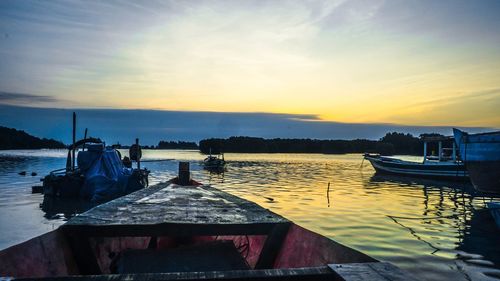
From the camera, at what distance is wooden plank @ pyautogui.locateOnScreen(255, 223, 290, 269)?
5371mm

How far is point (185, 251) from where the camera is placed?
585 centimetres

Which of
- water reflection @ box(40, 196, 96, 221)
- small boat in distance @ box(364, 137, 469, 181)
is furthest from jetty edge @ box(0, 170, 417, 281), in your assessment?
small boat in distance @ box(364, 137, 469, 181)

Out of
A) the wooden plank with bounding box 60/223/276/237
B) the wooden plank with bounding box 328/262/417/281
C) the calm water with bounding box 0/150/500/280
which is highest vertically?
the wooden plank with bounding box 328/262/417/281

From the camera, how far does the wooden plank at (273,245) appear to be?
5.37 metres

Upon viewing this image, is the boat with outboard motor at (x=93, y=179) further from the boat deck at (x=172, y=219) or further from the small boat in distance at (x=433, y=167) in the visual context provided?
the small boat in distance at (x=433, y=167)

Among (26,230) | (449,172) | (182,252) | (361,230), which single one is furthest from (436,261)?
(449,172)

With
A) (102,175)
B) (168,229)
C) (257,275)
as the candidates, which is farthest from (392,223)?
(102,175)

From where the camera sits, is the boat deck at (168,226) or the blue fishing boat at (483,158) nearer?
the boat deck at (168,226)

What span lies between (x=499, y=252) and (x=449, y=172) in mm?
25946

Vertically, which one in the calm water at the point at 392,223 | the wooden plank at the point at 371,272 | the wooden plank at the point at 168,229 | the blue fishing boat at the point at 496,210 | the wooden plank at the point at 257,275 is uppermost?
the wooden plank at the point at 371,272

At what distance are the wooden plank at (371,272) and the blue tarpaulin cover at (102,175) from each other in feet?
70.5

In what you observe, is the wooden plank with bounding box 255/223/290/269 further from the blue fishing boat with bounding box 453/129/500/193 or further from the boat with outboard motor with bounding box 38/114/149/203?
the blue fishing boat with bounding box 453/129/500/193

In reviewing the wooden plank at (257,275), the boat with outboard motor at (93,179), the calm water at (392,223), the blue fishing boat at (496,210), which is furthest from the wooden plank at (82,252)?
the boat with outboard motor at (93,179)

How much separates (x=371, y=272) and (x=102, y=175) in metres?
22.3
